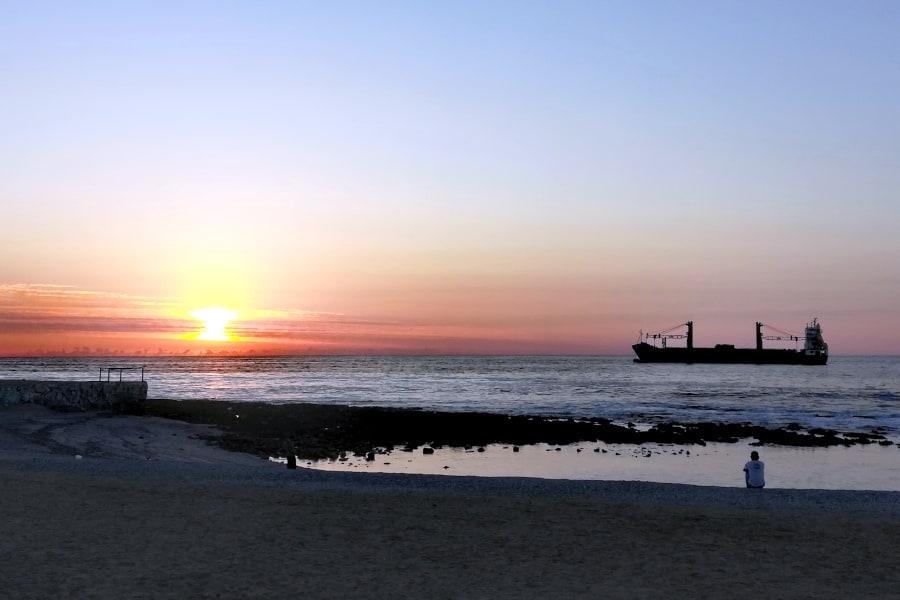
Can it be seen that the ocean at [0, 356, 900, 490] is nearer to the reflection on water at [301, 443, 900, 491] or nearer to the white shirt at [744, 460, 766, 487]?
the reflection on water at [301, 443, 900, 491]

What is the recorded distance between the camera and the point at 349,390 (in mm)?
85875

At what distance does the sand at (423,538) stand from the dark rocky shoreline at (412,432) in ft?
45.0

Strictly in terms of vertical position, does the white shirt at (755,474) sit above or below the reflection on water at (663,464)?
above

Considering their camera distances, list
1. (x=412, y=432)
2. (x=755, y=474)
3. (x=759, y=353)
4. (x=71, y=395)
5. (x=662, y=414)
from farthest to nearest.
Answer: (x=759, y=353) < (x=662, y=414) < (x=71, y=395) < (x=412, y=432) < (x=755, y=474)

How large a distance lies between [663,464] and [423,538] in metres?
18.7

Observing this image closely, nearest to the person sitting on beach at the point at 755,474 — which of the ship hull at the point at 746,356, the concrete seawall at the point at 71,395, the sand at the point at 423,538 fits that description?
the sand at the point at 423,538

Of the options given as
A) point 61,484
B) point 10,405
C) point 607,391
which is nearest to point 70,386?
point 10,405

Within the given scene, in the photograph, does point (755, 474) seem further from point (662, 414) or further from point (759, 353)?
point (759, 353)

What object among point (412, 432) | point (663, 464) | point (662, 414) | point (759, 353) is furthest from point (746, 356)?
point (663, 464)

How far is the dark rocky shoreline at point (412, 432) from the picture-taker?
33094 millimetres

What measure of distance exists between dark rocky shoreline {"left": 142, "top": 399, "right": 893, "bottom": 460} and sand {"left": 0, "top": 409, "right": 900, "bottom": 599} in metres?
13.7

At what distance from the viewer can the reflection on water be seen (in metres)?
25.5

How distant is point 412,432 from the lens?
3825 centimetres

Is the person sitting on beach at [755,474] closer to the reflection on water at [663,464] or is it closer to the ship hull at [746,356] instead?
the reflection on water at [663,464]
